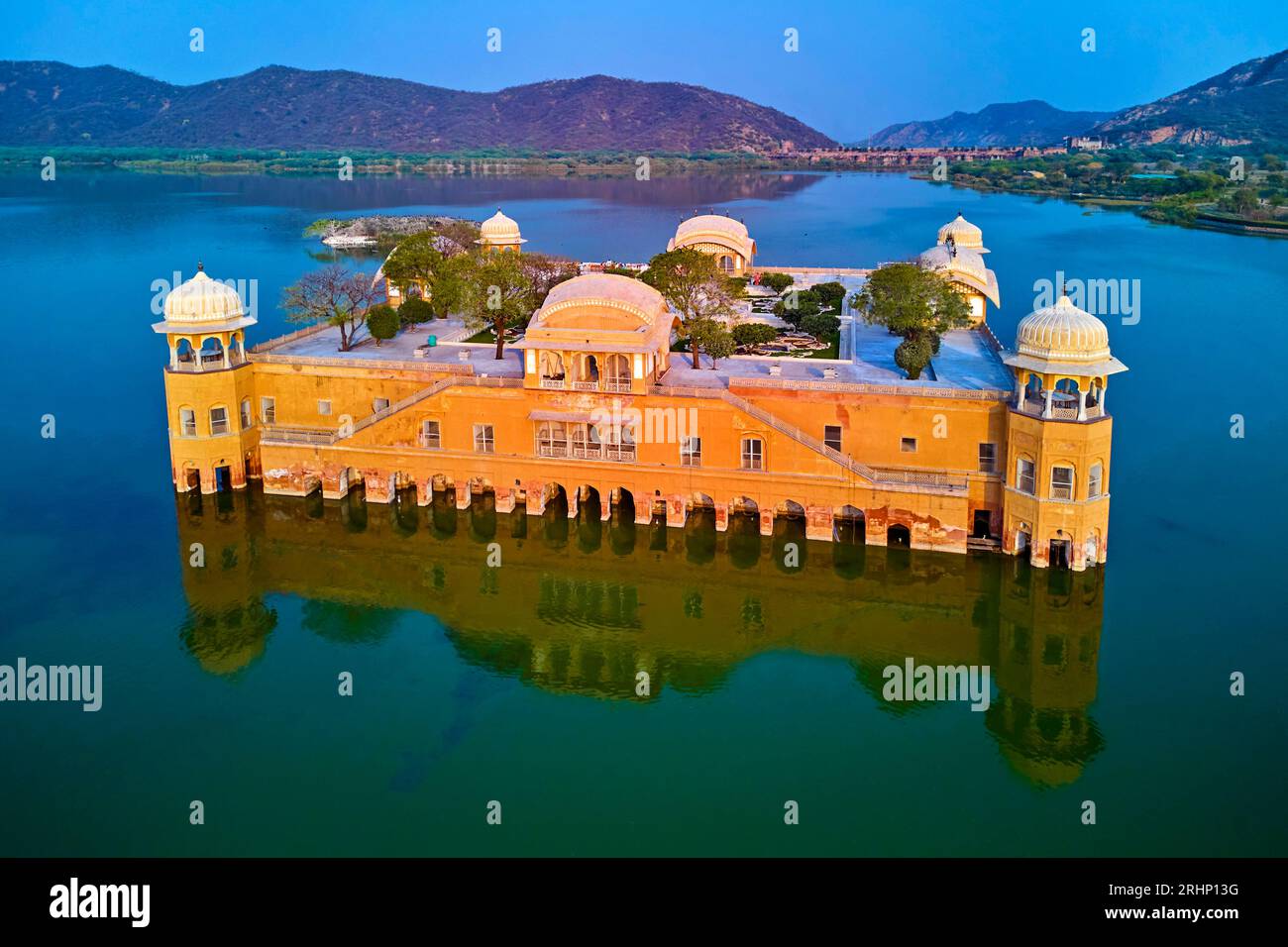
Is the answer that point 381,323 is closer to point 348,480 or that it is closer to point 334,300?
point 334,300

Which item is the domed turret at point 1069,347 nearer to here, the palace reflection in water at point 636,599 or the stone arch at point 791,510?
the palace reflection in water at point 636,599

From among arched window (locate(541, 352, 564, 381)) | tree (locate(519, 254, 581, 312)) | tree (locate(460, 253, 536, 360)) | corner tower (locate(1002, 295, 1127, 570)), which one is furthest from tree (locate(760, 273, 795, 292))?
corner tower (locate(1002, 295, 1127, 570))

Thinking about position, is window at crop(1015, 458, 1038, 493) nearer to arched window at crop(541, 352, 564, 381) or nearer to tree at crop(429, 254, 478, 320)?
arched window at crop(541, 352, 564, 381)

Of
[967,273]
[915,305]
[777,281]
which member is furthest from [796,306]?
[915,305]

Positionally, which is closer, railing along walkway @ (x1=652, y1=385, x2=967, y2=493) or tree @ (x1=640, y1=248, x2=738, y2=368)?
railing along walkway @ (x1=652, y1=385, x2=967, y2=493)

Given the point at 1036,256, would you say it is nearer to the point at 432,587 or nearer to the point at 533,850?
the point at 432,587

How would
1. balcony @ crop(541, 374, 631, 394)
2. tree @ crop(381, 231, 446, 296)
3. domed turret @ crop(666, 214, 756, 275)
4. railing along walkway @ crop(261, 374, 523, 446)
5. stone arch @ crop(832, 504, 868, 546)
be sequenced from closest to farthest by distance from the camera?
stone arch @ crop(832, 504, 868, 546) → balcony @ crop(541, 374, 631, 394) → railing along walkway @ crop(261, 374, 523, 446) → tree @ crop(381, 231, 446, 296) → domed turret @ crop(666, 214, 756, 275)

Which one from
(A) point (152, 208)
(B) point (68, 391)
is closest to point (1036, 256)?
(B) point (68, 391)
